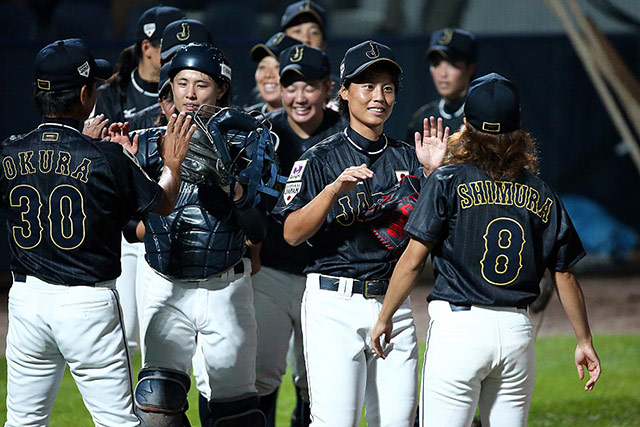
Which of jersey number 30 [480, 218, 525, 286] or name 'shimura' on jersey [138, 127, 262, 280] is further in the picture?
name 'shimura' on jersey [138, 127, 262, 280]

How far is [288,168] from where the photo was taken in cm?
463

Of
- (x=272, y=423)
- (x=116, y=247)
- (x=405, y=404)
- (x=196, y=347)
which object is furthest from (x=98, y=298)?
(x=272, y=423)

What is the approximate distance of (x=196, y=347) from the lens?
4000 millimetres

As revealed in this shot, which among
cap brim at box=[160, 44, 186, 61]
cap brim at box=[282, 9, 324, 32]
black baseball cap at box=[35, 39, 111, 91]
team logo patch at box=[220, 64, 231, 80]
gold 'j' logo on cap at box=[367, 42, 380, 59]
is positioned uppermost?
cap brim at box=[282, 9, 324, 32]

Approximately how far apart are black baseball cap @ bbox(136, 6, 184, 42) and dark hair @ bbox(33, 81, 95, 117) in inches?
65.4

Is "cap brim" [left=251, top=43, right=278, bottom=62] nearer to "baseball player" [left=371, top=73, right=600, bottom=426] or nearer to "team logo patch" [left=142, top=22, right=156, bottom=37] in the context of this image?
"team logo patch" [left=142, top=22, right=156, bottom=37]

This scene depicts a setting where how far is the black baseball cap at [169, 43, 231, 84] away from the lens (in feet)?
12.7

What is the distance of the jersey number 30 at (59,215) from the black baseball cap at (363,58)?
1192 millimetres

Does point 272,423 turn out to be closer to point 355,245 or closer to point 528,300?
point 355,245

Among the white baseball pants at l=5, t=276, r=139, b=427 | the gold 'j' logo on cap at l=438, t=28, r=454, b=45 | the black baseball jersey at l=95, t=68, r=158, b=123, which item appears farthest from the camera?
the gold 'j' logo on cap at l=438, t=28, r=454, b=45

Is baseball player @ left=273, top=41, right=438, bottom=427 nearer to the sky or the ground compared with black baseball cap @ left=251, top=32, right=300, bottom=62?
nearer to the ground

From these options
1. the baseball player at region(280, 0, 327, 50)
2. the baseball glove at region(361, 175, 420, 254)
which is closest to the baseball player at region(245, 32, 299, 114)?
the baseball player at region(280, 0, 327, 50)

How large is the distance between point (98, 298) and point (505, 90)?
1.72 meters

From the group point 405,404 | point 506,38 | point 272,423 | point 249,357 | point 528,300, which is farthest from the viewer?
point 506,38
